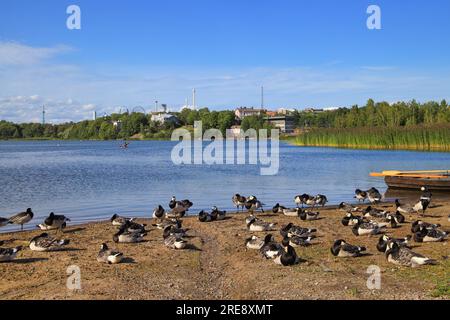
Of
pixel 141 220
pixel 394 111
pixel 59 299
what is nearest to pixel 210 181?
pixel 141 220

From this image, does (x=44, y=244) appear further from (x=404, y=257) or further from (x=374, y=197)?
(x=374, y=197)

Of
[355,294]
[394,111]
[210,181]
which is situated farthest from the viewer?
[394,111]

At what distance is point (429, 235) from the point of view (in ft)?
53.1

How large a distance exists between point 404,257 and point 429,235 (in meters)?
3.57

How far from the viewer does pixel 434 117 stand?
3999 inches

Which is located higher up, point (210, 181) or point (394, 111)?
point (394, 111)

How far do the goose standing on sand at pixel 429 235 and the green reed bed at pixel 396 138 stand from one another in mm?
55004

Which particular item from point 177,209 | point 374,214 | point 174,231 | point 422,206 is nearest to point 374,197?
point 422,206

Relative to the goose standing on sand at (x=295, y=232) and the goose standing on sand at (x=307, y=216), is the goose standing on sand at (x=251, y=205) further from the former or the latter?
the goose standing on sand at (x=295, y=232)

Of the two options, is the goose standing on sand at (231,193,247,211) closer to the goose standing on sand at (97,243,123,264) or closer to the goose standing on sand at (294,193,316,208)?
the goose standing on sand at (294,193,316,208)

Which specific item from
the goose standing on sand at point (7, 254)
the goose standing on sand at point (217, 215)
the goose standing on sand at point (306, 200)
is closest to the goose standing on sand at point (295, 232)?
the goose standing on sand at point (217, 215)
